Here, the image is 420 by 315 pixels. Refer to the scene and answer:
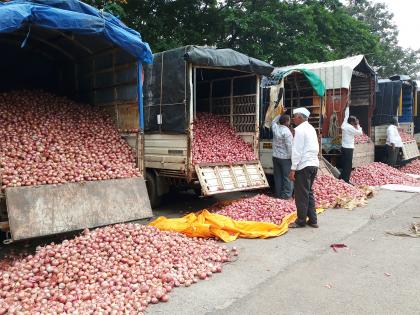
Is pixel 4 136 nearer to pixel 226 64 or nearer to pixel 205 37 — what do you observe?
pixel 226 64

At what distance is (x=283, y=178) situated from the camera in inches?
336

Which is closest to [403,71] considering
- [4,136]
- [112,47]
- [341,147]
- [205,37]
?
[205,37]

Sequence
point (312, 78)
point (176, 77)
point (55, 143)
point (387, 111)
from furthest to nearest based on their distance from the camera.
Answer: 1. point (387, 111)
2. point (312, 78)
3. point (176, 77)
4. point (55, 143)

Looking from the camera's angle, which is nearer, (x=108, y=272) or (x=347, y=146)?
(x=108, y=272)

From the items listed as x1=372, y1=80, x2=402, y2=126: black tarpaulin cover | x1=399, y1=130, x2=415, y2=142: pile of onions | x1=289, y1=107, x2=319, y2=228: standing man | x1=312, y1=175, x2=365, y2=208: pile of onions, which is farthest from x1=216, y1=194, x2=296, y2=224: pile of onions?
x1=399, y1=130, x2=415, y2=142: pile of onions

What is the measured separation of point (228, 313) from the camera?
3.57 metres

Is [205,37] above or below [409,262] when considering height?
above

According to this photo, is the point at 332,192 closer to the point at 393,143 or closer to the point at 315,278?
the point at 315,278

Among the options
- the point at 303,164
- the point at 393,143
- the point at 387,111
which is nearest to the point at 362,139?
the point at 393,143

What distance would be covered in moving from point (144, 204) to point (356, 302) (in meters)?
3.25

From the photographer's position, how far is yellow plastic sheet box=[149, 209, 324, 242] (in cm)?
579

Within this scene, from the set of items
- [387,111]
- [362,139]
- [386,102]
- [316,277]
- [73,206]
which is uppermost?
[386,102]

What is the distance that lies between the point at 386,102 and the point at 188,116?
9400mm

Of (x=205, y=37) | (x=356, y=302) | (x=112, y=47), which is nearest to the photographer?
(x=356, y=302)
